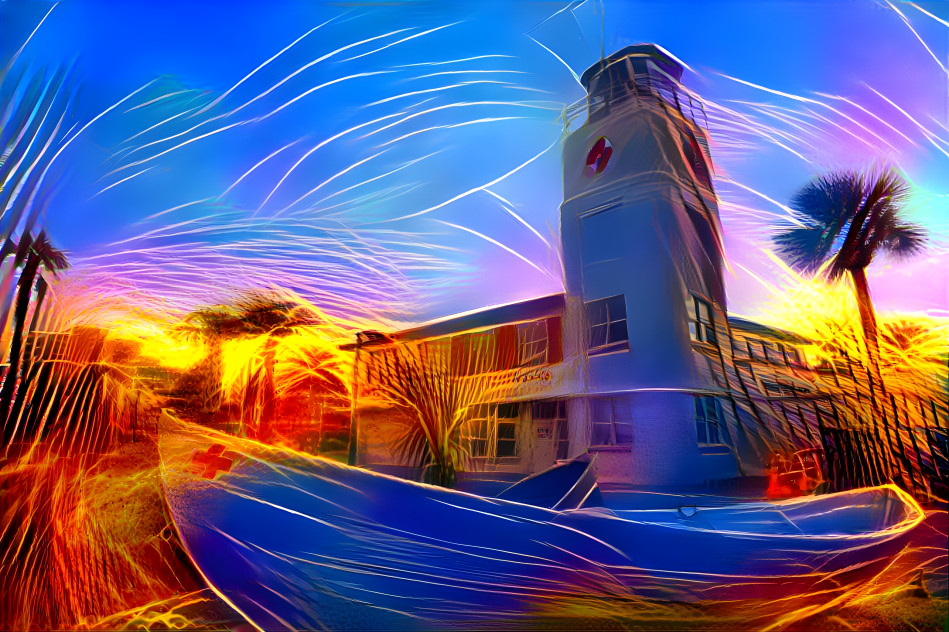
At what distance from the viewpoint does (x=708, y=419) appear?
174 cm

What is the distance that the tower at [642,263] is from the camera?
1718 millimetres

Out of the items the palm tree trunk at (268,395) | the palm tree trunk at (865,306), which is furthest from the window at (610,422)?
the palm tree trunk at (268,395)

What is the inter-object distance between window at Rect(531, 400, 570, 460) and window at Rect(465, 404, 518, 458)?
0.28 ft

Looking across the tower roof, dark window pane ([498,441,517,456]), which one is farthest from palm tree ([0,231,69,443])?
the tower roof

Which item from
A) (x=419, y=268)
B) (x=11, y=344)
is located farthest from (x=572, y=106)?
(x=11, y=344)

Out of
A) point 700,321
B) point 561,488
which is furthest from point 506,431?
point 700,321

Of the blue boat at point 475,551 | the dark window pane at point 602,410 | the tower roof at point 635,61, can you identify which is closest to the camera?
the blue boat at point 475,551

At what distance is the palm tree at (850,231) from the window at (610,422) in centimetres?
96

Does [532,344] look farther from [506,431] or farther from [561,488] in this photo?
[561,488]

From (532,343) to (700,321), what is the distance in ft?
2.15

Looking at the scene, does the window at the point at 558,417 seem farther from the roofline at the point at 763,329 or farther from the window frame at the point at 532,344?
the roofline at the point at 763,329

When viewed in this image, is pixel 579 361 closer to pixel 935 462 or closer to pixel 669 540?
pixel 669 540

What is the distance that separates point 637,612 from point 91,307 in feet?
8.21

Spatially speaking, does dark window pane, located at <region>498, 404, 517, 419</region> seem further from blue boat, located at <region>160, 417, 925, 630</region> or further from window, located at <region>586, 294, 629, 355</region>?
window, located at <region>586, 294, 629, 355</region>
